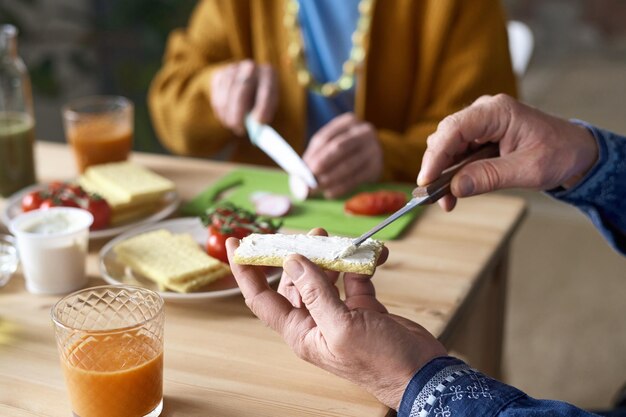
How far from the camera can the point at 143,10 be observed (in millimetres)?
3174

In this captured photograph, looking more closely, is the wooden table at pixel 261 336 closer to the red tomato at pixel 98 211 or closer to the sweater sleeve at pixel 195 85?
the red tomato at pixel 98 211

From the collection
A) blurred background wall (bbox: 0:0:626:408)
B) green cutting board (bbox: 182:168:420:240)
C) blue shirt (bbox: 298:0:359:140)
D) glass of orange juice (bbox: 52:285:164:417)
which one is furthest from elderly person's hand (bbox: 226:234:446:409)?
blurred background wall (bbox: 0:0:626:408)

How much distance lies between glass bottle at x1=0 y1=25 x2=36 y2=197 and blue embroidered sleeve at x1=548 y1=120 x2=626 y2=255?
39.6 inches

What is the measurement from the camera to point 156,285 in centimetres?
118

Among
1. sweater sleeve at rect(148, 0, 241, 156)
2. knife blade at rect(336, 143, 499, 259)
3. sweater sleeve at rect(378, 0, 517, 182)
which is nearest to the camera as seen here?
knife blade at rect(336, 143, 499, 259)

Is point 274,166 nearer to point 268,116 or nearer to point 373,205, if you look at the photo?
point 268,116

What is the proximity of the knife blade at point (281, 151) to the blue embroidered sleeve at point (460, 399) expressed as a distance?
26.8 inches

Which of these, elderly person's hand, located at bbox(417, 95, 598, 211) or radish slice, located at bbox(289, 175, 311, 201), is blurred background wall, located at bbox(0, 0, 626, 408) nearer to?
radish slice, located at bbox(289, 175, 311, 201)

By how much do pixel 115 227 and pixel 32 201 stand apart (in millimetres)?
149

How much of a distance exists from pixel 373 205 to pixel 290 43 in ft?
2.28

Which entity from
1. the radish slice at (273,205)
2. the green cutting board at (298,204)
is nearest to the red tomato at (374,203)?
the green cutting board at (298,204)

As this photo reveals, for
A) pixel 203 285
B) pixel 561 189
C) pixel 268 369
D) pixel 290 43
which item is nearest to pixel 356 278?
pixel 268 369

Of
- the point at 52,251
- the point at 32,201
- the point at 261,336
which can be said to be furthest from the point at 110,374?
the point at 32,201

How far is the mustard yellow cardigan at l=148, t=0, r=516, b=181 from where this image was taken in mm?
1876
